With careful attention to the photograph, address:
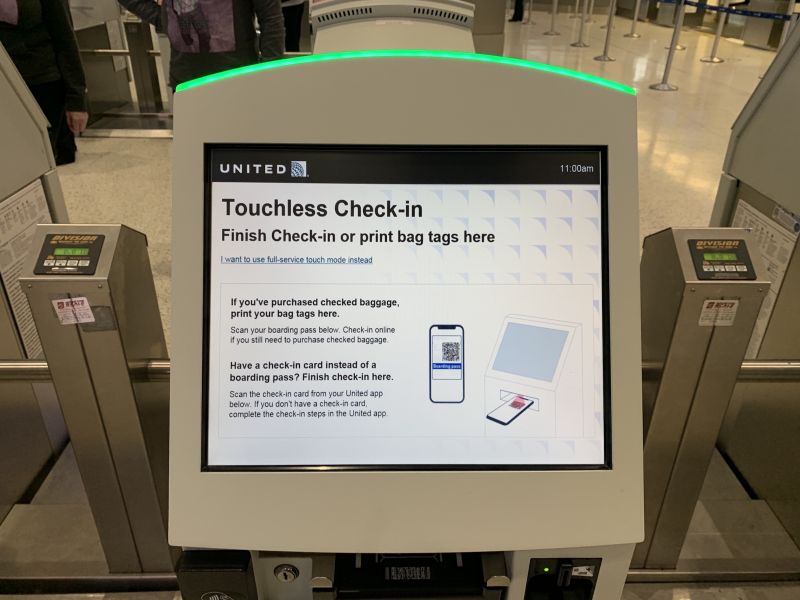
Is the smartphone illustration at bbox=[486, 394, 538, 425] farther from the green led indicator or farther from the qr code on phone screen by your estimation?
the green led indicator

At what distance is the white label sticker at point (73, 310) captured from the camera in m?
1.19

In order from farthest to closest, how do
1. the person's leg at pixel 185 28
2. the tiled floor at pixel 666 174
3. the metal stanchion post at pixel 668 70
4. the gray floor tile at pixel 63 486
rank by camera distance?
the metal stanchion post at pixel 668 70
the person's leg at pixel 185 28
the gray floor tile at pixel 63 486
the tiled floor at pixel 666 174

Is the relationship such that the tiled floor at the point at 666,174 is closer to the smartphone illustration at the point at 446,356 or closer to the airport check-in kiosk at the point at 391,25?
the smartphone illustration at the point at 446,356

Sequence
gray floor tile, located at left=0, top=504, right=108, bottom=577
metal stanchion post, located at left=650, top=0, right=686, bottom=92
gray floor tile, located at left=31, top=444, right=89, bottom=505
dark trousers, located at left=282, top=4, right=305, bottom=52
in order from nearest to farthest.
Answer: gray floor tile, located at left=0, top=504, right=108, bottom=577, gray floor tile, located at left=31, top=444, right=89, bottom=505, dark trousers, located at left=282, top=4, right=305, bottom=52, metal stanchion post, located at left=650, top=0, right=686, bottom=92

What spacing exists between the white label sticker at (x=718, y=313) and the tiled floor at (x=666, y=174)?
67 cm

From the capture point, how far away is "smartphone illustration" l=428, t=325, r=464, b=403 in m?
0.78

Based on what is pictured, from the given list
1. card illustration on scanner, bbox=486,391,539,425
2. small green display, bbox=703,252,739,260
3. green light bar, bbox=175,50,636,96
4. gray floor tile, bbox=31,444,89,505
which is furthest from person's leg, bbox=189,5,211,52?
card illustration on scanner, bbox=486,391,539,425

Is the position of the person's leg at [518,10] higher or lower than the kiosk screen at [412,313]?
lower

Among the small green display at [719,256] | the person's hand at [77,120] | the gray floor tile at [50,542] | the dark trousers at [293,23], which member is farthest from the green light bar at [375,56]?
the dark trousers at [293,23]

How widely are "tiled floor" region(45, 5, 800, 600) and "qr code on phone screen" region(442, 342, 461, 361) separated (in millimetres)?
299

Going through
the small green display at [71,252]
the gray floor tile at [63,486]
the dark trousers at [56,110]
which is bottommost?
the gray floor tile at [63,486]

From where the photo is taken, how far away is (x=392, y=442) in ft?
2.59

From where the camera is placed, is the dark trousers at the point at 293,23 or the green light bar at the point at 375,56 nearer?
the green light bar at the point at 375,56

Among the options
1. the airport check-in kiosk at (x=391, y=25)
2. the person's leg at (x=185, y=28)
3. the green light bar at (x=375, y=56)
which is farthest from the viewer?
the person's leg at (x=185, y=28)
